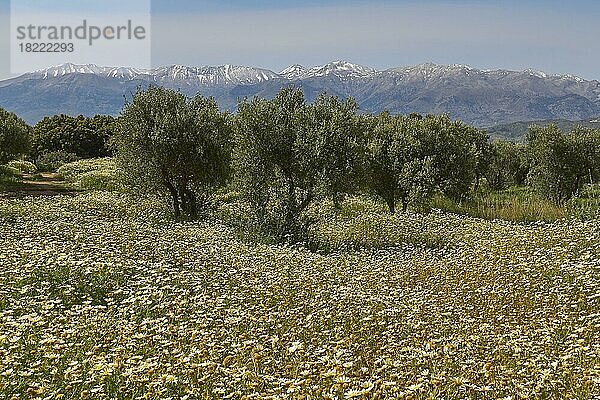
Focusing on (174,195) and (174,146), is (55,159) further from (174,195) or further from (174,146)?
(174,146)

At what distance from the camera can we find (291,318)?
7723 millimetres

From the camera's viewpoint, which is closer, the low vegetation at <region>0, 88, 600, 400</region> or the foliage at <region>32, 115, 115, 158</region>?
the low vegetation at <region>0, 88, 600, 400</region>

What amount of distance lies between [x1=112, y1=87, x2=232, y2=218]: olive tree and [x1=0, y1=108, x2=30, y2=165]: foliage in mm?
16966

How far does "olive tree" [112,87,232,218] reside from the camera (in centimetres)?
1980

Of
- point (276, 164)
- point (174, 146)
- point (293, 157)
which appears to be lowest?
point (276, 164)

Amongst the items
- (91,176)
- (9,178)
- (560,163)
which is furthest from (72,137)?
(560,163)

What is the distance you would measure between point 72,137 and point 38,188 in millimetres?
26225

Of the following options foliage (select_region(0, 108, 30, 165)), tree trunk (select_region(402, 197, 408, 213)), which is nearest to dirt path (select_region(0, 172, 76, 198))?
foliage (select_region(0, 108, 30, 165))

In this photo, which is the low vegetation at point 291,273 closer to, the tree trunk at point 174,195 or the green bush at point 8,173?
the tree trunk at point 174,195

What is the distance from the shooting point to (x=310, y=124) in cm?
1725

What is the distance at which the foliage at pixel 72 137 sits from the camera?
2093 inches

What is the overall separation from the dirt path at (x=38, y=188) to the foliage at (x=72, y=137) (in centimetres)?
1802

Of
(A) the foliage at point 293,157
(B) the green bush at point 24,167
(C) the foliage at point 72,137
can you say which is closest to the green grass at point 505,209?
(A) the foliage at point 293,157

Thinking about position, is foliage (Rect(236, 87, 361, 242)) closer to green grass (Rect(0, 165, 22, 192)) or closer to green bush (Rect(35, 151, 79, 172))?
green grass (Rect(0, 165, 22, 192))
